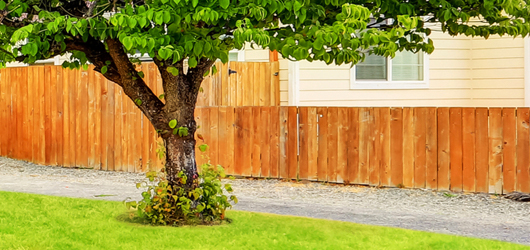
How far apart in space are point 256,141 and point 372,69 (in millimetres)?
2994

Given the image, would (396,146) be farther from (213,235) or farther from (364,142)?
(213,235)

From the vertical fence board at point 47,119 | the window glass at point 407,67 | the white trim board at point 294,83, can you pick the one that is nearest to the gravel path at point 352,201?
the vertical fence board at point 47,119

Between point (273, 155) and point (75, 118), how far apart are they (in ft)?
14.0

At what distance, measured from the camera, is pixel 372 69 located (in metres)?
13.7

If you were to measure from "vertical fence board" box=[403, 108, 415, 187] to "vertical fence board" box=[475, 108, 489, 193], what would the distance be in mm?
1013

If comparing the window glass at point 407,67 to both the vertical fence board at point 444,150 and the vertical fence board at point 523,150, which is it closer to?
the vertical fence board at point 444,150

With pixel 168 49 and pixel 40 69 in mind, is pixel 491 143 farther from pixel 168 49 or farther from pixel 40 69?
pixel 40 69

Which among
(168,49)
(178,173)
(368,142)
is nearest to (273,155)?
(368,142)

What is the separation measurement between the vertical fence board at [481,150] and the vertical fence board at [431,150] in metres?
0.64

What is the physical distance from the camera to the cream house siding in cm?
1341

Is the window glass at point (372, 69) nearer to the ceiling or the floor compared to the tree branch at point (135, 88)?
nearer to the ceiling

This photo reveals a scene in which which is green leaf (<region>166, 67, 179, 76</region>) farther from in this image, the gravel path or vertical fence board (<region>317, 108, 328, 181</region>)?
vertical fence board (<region>317, 108, 328, 181</region>)

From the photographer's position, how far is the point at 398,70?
45.5 ft

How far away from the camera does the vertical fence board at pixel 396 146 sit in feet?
37.0
